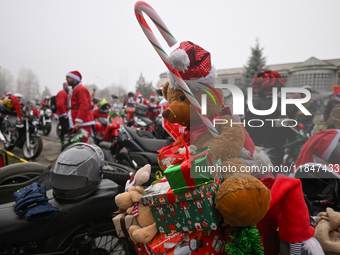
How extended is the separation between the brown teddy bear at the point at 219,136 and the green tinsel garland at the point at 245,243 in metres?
0.06

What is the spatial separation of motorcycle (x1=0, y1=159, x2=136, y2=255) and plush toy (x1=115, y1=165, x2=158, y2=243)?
2.26 feet

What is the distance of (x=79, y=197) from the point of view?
1.97 m

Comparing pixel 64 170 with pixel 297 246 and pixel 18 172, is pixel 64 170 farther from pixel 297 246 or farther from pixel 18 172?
pixel 297 246

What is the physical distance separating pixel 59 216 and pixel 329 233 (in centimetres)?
204

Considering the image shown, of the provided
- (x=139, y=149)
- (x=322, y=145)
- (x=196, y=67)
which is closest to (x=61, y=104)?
(x=139, y=149)

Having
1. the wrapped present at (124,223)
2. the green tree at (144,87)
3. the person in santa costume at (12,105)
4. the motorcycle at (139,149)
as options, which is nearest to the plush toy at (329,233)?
the wrapped present at (124,223)

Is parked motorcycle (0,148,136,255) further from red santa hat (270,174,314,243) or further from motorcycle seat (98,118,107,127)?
motorcycle seat (98,118,107,127)

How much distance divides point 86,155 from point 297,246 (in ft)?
5.72

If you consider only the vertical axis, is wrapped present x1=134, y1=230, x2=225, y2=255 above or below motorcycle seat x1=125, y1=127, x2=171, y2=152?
above

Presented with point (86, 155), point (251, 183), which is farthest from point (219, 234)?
point (86, 155)

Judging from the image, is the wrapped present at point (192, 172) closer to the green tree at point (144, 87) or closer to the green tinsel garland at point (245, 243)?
the green tinsel garland at point (245, 243)

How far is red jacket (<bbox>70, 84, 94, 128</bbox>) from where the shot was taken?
4988mm

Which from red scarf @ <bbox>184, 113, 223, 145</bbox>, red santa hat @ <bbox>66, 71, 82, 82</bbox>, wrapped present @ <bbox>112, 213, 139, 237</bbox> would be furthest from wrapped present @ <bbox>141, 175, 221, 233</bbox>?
red santa hat @ <bbox>66, 71, 82, 82</bbox>

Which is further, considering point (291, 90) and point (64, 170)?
point (64, 170)
